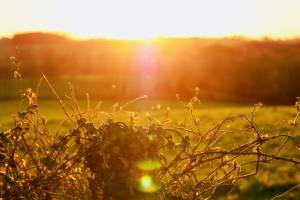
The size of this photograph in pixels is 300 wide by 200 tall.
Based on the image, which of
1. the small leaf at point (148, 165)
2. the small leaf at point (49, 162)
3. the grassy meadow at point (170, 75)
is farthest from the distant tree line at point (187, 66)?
the small leaf at point (148, 165)

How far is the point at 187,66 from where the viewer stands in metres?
62.7

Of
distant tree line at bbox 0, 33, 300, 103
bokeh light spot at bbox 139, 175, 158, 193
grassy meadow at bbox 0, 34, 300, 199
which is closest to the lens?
bokeh light spot at bbox 139, 175, 158, 193

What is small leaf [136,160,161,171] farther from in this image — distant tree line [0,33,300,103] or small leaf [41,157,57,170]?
distant tree line [0,33,300,103]

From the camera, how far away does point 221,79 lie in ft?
201

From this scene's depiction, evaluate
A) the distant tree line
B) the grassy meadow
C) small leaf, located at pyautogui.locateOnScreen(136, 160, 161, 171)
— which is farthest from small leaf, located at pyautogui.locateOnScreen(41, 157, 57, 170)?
the distant tree line

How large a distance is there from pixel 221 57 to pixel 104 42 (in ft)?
65.9

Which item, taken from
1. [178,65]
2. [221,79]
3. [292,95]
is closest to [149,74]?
[178,65]

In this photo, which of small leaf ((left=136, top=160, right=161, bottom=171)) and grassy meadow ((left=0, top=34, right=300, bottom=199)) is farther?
grassy meadow ((left=0, top=34, right=300, bottom=199))

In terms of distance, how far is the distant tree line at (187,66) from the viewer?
58.7 meters

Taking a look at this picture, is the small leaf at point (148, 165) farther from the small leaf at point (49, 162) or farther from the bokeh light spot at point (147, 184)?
the small leaf at point (49, 162)

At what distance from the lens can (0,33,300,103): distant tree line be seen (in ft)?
193

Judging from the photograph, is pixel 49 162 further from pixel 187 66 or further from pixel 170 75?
pixel 187 66

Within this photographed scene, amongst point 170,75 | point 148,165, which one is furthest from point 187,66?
point 148,165

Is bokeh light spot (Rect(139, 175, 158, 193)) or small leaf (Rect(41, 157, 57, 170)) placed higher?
small leaf (Rect(41, 157, 57, 170))
